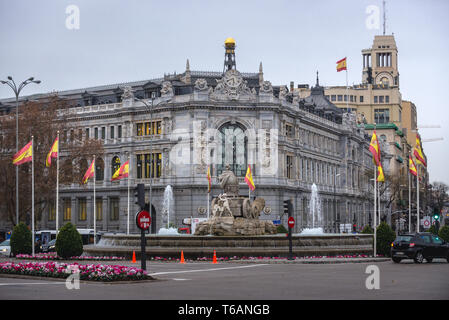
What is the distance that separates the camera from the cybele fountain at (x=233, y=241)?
4203cm

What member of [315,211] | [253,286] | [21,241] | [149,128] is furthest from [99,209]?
[253,286]

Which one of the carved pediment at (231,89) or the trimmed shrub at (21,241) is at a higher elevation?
the carved pediment at (231,89)

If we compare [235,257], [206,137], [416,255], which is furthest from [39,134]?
[416,255]

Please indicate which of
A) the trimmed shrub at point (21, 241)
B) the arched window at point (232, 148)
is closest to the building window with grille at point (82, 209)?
the arched window at point (232, 148)

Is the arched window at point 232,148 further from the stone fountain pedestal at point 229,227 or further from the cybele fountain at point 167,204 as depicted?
the stone fountain pedestal at point 229,227

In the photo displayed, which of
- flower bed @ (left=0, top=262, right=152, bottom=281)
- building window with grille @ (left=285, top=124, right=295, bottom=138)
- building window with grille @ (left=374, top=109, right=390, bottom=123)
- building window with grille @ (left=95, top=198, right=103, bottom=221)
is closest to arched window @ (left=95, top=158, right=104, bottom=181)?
building window with grille @ (left=95, top=198, right=103, bottom=221)

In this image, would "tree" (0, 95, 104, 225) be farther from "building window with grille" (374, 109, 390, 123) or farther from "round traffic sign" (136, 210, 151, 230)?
"building window with grille" (374, 109, 390, 123)

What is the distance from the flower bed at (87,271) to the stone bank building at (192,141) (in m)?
50.9

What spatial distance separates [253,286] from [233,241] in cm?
1945

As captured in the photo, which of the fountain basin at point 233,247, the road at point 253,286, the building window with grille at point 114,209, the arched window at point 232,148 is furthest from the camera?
the building window with grille at point 114,209

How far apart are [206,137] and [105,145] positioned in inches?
611

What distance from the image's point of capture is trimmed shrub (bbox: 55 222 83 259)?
41.9 m

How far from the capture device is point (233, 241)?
140ft

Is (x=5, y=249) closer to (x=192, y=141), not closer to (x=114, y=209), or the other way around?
(x=192, y=141)
